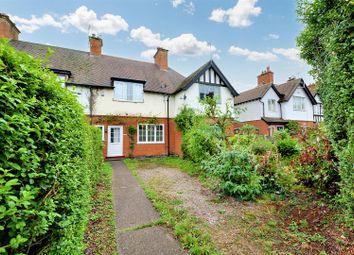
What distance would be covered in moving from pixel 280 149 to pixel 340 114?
9107mm

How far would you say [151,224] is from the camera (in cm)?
396

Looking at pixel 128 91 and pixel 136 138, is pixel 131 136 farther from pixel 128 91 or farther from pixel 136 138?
pixel 128 91

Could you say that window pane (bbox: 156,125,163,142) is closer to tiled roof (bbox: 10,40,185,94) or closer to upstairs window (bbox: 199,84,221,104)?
tiled roof (bbox: 10,40,185,94)

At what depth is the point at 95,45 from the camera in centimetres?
1576

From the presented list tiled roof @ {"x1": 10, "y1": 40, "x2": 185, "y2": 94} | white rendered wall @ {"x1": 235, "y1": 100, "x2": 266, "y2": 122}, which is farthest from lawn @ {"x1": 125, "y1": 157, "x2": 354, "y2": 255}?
white rendered wall @ {"x1": 235, "y1": 100, "x2": 266, "y2": 122}

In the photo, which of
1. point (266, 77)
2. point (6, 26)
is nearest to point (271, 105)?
point (266, 77)

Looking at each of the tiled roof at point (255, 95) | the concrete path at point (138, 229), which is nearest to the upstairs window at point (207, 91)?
the tiled roof at point (255, 95)

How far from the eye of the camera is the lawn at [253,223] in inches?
125

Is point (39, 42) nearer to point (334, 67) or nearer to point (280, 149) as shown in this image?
point (334, 67)

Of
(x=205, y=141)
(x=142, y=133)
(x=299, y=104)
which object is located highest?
(x=299, y=104)

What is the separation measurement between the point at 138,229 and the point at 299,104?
23747mm

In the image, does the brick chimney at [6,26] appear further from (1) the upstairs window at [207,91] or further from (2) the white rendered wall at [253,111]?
(2) the white rendered wall at [253,111]

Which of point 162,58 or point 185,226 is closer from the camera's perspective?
point 185,226

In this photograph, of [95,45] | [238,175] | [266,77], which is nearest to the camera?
[238,175]
